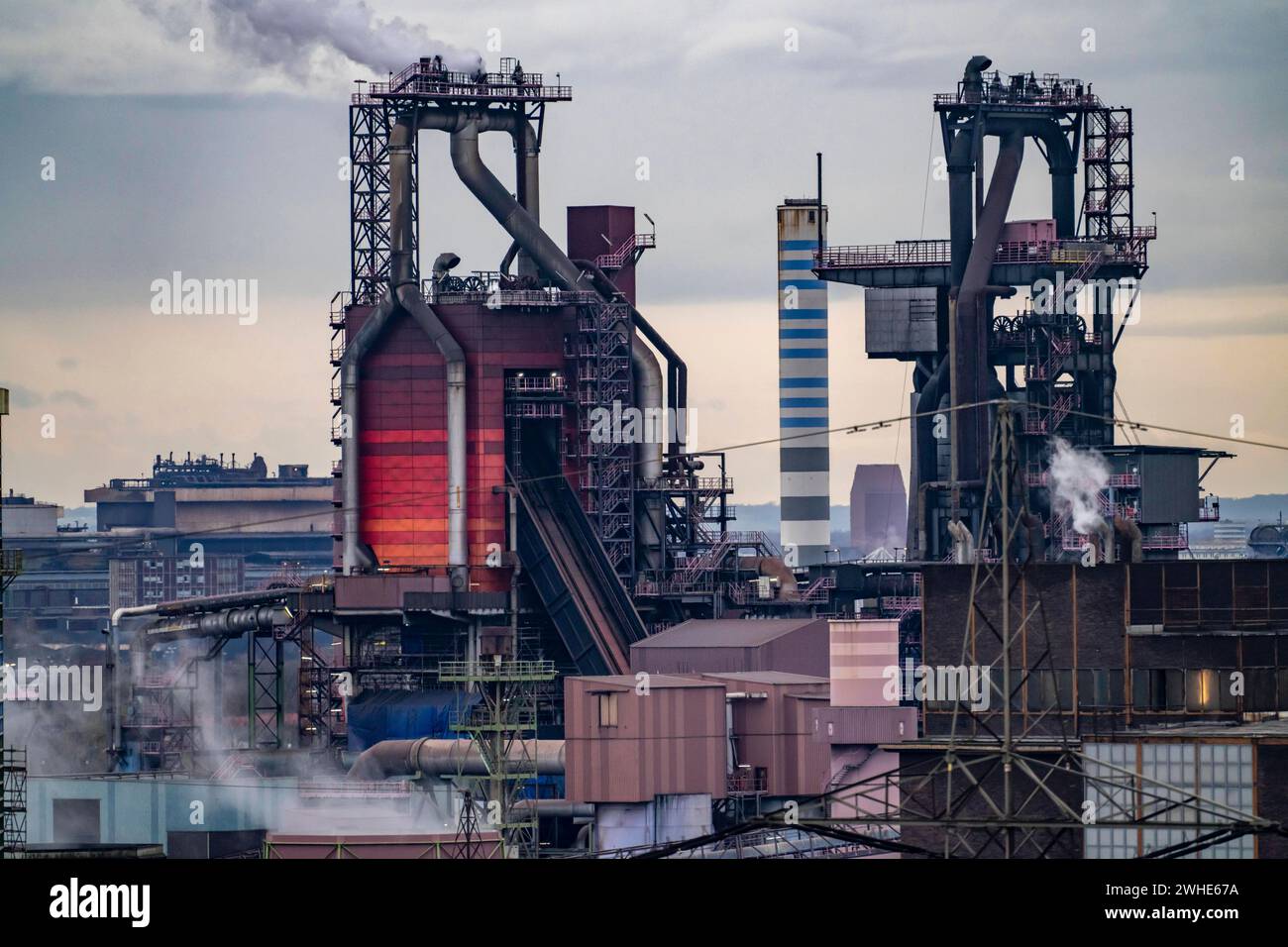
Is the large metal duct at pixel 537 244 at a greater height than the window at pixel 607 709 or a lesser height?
greater

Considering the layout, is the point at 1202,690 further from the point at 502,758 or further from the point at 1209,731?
the point at 502,758

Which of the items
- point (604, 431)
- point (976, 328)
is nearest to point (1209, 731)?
point (976, 328)

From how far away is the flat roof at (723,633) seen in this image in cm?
8750

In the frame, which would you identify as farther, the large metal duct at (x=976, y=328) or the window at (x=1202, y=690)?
the large metal duct at (x=976, y=328)

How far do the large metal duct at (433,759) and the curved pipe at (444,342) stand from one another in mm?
10034

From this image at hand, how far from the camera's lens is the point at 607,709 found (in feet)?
243

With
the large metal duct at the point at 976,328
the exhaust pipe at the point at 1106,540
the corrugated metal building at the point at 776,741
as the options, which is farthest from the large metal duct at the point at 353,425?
the exhaust pipe at the point at 1106,540

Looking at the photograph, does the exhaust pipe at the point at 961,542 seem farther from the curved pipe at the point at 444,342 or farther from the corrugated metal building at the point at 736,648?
the curved pipe at the point at 444,342

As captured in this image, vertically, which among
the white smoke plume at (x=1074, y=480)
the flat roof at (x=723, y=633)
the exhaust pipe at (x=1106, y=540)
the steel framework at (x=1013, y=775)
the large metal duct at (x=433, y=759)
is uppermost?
the white smoke plume at (x=1074, y=480)

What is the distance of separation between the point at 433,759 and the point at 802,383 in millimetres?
45252

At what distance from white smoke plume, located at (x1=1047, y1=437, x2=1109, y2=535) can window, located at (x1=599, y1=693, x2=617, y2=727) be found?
24.1 metres

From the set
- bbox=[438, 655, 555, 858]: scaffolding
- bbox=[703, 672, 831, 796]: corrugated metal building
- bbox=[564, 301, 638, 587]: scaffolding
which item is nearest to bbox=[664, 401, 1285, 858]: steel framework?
bbox=[438, 655, 555, 858]: scaffolding

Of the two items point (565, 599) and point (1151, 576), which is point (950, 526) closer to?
point (565, 599)
